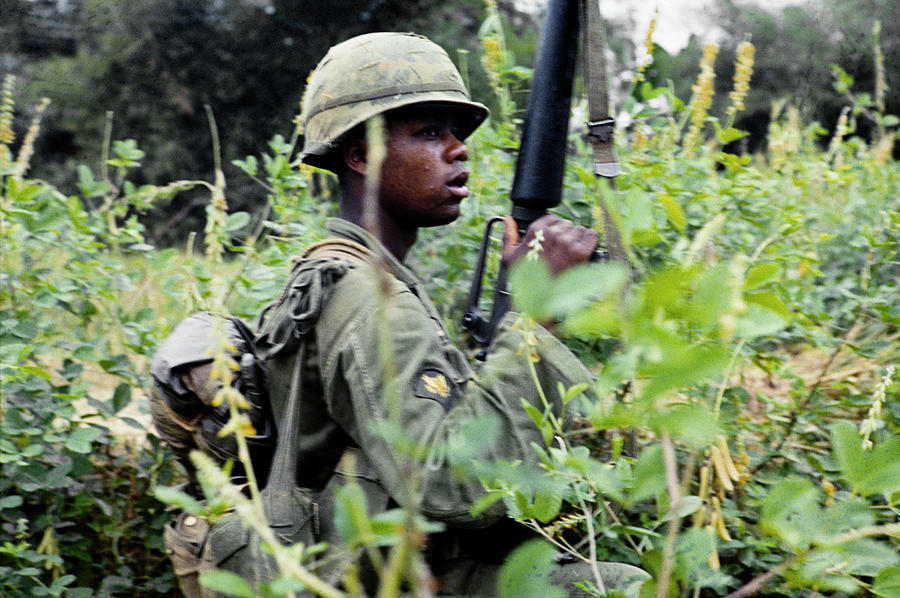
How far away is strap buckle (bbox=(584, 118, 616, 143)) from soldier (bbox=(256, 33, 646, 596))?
0.66 ft

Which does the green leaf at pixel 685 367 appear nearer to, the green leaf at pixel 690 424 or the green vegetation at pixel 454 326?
the green leaf at pixel 690 424

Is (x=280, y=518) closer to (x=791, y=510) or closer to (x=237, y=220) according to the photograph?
(x=791, y=510)

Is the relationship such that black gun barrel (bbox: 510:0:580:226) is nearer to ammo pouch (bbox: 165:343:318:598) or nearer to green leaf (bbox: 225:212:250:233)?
ammo pouch (bbox: 165:343:318:598)

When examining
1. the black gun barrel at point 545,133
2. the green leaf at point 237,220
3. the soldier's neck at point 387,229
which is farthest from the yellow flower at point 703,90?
the green leaf at point 237,220

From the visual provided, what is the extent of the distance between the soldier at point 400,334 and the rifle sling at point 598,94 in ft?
0.53

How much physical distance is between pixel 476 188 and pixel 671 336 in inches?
80.4

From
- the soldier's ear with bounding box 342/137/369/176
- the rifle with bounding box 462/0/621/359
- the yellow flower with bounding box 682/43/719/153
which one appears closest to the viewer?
the rifle with bounding box 462/0/621/359

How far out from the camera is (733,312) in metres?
0.74

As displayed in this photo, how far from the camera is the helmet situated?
1.97m

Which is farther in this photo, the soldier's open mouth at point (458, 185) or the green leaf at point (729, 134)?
the green leaf at point (729, 134)

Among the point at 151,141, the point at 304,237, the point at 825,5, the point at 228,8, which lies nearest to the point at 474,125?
the point at 304,237

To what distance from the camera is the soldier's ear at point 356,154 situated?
2.06 meters

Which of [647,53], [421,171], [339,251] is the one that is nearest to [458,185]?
[421,171]

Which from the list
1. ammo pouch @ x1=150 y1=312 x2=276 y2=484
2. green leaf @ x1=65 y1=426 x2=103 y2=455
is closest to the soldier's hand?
ammo pouch @ x1=150 y1=312 x2=276 y2=484
